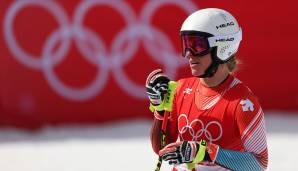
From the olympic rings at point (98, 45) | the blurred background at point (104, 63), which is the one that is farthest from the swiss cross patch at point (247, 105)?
the olympic rings at point (98, 45)

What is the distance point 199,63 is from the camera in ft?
13.0

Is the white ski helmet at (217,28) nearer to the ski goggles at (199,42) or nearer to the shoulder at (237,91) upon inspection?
the ski goggles at (199,42)

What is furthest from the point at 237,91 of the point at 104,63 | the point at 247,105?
the point at 104,63

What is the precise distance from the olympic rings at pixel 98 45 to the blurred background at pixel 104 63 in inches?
0.6

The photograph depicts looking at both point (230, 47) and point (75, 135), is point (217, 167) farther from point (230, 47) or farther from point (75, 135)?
point (75, 135)

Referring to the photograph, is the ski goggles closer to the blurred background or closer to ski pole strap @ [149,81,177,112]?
ski pole strap @ [149,81,177,112]

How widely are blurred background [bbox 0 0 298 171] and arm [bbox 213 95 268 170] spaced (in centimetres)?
530

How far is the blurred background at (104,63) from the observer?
9742 millimetres

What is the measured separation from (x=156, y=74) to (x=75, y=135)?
5615 millimetres

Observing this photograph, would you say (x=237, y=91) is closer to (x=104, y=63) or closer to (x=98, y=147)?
(x=98, y=147)

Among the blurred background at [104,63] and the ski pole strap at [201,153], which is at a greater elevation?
the blurred background at [104,63]

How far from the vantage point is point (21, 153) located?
8812 millimetres

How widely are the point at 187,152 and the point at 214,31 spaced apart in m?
0.75

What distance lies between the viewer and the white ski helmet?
13.0 feet
